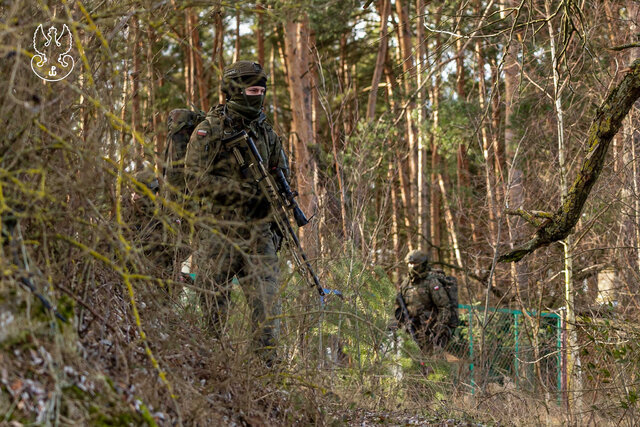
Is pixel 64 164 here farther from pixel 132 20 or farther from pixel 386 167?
pixel 386 167

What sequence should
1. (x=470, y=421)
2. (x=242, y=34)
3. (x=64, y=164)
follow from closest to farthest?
1. (x=64, y=164)
2. (x=470, y=421)
3. (x=242, y=34)

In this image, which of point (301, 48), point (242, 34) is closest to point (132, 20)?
point (301, 48)

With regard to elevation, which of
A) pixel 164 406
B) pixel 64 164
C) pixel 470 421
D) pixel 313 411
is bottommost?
pixel 470 421

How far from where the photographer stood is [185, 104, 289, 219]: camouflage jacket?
4.70 meters

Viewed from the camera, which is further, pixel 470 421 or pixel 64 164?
pixel 470 421

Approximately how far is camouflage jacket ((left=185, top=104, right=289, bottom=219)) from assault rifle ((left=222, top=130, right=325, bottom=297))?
51 millimetres

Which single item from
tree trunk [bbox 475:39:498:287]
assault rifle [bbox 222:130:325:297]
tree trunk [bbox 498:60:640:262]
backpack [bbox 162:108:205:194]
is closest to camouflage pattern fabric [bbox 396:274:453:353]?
tree trunk [bbox 475:39:498:287]

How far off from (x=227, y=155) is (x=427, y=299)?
5.41 m

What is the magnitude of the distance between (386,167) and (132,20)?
42.4ft

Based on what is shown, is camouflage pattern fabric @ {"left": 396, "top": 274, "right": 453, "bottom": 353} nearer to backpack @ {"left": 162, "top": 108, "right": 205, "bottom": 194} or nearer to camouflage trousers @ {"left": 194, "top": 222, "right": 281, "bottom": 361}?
camouflage trousers @ {"left": 194, "top": 222, "right": 281, "bottom": 361}

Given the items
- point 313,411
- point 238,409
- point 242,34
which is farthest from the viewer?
point 242,34

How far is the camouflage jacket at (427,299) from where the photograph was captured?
31.2 feet

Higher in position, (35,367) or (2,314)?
(2,314)

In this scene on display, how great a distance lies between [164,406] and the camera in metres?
3.04
